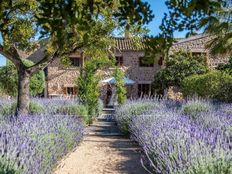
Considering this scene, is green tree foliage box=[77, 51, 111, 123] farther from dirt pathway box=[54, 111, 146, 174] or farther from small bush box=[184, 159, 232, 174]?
small bush box=[184, 159, 232, 174]

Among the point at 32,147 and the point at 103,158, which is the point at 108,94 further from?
the point at 32,147

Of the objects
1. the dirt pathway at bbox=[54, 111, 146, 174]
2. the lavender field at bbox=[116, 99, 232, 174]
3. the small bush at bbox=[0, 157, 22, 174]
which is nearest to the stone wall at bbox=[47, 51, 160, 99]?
the dirt pathway at bbox=[54, 111, 146, 174]

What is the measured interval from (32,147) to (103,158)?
326cm

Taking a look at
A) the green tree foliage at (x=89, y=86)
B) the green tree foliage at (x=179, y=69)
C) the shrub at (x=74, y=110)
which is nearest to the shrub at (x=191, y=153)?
the shrub at (x=74, y=110)

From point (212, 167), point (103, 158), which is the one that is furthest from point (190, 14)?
point (103, 158)

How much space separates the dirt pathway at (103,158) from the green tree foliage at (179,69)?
1746 cm

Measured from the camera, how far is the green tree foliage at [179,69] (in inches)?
1107

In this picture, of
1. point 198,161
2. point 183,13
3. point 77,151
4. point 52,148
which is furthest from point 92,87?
point 183,13

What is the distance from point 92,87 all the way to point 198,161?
42.8ft

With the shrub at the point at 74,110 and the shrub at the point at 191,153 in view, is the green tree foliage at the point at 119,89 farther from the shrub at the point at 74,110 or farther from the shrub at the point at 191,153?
the shrub at the point at 191,153

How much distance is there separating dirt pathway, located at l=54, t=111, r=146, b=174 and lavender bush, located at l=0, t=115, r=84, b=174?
0.36 m

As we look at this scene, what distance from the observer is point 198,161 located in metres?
4.21

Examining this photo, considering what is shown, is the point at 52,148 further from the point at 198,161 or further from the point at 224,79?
the point at 224,79

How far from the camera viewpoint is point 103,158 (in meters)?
8.10
